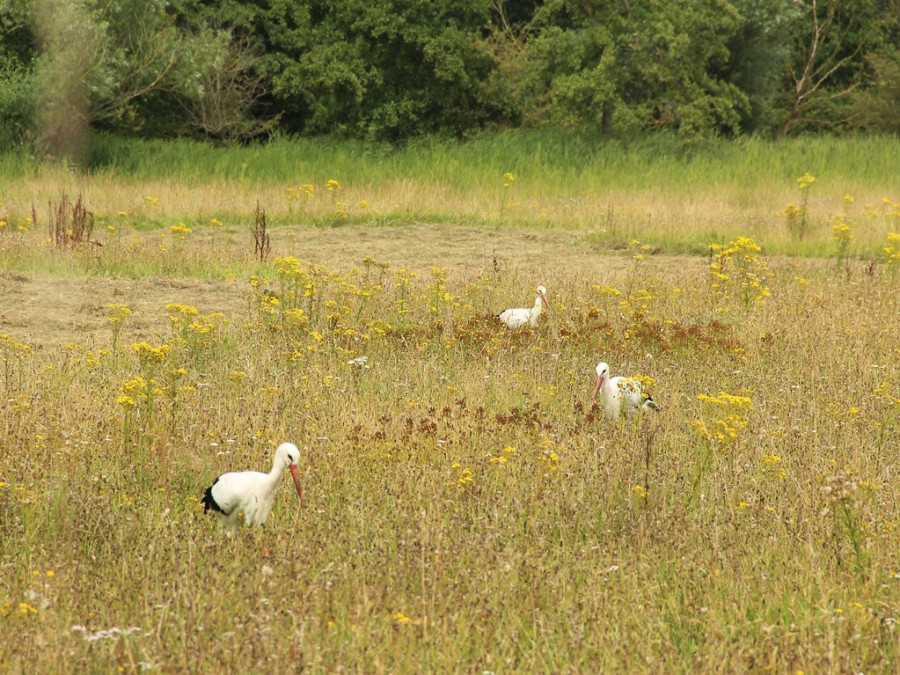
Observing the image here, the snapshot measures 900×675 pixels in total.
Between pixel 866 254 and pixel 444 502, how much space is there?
1156cm

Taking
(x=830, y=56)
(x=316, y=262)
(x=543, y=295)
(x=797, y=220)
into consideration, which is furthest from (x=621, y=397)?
(x=830, y=56)

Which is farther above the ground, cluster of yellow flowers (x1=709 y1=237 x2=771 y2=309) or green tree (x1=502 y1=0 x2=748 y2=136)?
green tree (x1=502 y1=0 x2=748 y2=136)

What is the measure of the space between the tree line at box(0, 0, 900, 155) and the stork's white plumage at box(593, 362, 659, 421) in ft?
58.1

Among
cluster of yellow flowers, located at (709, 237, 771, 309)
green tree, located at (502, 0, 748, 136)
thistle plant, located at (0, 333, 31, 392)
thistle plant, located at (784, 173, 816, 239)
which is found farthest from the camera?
green tree, located at (502, 0, 748, 136)

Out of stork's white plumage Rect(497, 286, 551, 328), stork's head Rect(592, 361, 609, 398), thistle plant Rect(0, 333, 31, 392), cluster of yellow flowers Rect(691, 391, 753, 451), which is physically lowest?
stork's white plumage Rect(497, 286, 551, 328)

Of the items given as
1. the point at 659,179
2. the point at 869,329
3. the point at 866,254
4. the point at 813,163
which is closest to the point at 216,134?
the point at 659,179

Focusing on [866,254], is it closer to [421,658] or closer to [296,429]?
[296,429]

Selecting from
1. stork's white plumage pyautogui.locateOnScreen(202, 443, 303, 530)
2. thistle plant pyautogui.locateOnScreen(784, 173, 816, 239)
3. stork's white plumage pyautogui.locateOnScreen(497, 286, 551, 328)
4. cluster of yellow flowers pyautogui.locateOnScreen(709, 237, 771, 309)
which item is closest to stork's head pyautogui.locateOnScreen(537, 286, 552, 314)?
stork's white plumage pyautogui.locateOnScreen(497, 286, 551, 328)

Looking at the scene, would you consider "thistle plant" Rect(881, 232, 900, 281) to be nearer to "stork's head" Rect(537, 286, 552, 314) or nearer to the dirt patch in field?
the dirt patch in field

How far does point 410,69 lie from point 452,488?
22.9m

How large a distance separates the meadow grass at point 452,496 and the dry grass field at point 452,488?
2 cm

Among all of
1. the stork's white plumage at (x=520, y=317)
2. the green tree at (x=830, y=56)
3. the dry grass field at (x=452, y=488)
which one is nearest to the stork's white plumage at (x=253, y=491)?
the dry grass field at (x=452, y=488)

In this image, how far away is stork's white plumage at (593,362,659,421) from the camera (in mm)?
7126

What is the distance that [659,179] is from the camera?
2181 cm
